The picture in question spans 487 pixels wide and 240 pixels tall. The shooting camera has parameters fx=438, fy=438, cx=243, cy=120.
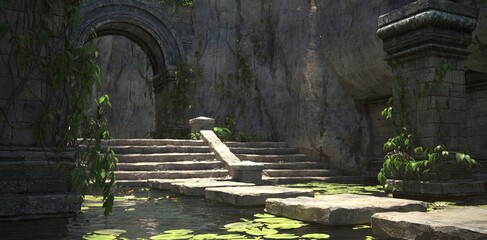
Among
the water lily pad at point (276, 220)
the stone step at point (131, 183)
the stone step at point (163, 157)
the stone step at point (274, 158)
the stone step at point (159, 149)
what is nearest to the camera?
the water lily pad at point (276, 220)

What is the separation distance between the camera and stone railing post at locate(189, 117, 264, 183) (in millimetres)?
8109

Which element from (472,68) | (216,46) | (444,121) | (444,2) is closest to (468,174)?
(444,121)

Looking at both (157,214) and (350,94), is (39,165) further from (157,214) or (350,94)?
(350,94)

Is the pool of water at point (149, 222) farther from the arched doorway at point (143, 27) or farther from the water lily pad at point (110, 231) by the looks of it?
the arched doorway at point (143, 27)

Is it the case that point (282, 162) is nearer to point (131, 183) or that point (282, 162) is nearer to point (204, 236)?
point (131, 183)

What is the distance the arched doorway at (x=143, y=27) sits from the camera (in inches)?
519

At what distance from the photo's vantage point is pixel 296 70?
12.7 m

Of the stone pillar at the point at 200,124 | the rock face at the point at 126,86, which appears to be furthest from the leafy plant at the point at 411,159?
the rock face at the point at 126,86

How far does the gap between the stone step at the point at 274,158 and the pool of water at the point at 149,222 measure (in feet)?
16.3

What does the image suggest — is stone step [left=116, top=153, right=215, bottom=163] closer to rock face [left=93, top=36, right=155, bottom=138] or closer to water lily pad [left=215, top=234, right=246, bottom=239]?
water lily pad [left=215, top=234, right=246, bottom=239]

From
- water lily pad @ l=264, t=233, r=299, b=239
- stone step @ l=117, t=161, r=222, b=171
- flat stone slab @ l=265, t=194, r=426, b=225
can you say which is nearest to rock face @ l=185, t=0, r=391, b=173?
stone step @ l=117, t=161, r=222, b=171

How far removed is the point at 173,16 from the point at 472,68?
9382 mm

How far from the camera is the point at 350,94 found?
11695 millimetres

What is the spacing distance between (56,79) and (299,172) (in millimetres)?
7626
